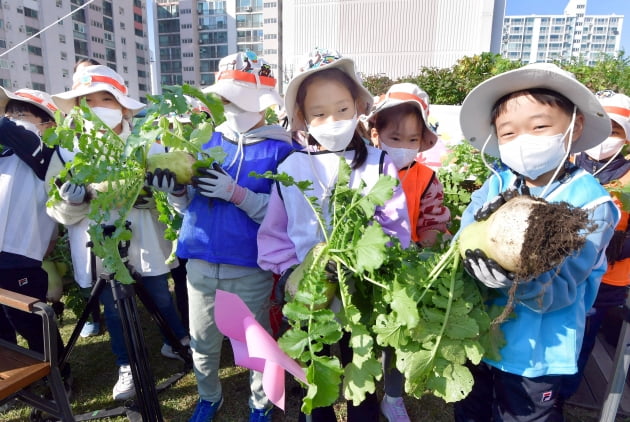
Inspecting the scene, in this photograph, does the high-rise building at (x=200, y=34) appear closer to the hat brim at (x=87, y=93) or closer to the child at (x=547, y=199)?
the hat brim at (x=87, y=93)

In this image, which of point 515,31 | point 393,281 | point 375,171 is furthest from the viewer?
point 515,31

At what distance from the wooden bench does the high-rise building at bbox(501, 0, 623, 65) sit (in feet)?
587

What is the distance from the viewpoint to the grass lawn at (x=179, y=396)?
299 centimetres

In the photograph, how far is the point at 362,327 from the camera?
148 centimetres

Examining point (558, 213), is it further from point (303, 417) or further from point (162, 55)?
point (162, 55)

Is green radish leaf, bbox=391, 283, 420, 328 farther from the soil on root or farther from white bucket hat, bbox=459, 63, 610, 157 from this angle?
white bucket hat, bbox=459, 63, 610, 157

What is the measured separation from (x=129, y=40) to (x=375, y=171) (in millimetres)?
76533

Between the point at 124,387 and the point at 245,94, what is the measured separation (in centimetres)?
257

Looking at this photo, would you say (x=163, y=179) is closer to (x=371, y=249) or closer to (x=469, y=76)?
(x=371, y=249)

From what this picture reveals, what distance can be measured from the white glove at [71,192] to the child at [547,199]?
2.33m

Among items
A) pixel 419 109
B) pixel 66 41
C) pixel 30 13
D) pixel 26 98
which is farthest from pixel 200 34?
pixel 419 109

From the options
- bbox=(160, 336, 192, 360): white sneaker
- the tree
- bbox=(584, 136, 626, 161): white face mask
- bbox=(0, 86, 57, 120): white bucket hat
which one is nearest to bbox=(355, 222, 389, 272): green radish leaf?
bbox=(584, 136, 626, 161): white face mask

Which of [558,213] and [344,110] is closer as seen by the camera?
[558,213]

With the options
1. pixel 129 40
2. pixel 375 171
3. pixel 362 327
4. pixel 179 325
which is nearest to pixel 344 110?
pixel 375 171
